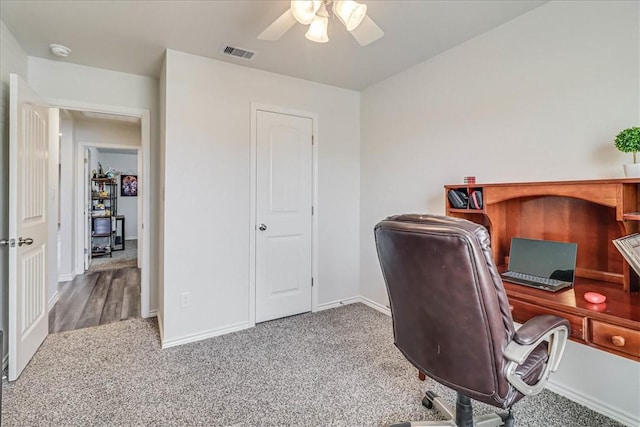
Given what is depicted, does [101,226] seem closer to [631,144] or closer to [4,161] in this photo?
[4,161]

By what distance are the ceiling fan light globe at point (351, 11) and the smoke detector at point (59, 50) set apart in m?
Result: 2.29

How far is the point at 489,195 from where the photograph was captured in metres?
2.04

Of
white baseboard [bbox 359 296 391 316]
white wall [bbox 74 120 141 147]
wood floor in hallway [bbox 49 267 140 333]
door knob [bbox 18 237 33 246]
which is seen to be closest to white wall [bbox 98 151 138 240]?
white wall [bbox 74 120 141 147]

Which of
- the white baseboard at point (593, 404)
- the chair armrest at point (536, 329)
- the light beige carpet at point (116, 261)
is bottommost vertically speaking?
the white baseboard at point (593, 404)

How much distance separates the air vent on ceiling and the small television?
18.0 feet

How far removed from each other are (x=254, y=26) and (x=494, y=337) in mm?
2325

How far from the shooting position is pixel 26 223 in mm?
2158

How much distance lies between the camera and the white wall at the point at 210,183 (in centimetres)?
254

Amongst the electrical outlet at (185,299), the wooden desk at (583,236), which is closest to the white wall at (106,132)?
the electrical outlet at (185,299)

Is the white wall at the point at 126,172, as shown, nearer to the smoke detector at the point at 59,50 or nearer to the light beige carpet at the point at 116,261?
the light beige carpet at the point at 116,261

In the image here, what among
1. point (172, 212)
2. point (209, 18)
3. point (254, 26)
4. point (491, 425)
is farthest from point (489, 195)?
point (172, 212)

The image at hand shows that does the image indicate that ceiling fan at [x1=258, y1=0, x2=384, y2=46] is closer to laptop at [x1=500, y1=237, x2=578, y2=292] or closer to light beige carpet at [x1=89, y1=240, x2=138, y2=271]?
laptop at [x1=500, y1=237, x2=578, y2=292]

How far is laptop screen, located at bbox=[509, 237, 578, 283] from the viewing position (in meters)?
1.70

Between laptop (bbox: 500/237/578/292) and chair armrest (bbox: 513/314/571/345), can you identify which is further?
laptop (bbox: 500/237/578/292)
